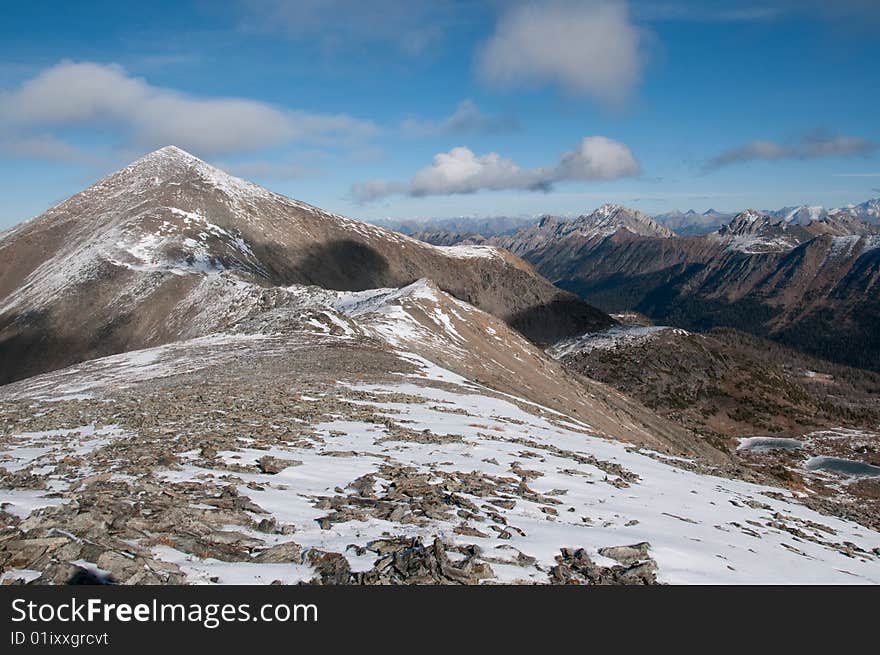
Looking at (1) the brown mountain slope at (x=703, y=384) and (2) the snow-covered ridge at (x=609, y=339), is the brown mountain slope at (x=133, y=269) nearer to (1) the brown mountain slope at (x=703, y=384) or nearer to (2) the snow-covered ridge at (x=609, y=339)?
(2) the snow-covered ridge at (x=609, y=339)

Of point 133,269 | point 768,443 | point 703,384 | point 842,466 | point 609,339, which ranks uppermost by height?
point 133,269

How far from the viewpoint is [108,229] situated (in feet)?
502

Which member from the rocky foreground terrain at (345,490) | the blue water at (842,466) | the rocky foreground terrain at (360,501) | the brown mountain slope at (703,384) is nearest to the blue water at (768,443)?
the brown mountain slope at (703,384)

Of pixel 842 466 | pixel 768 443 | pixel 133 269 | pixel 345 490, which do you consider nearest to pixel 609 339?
pixel 768 443

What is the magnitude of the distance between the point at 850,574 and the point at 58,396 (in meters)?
37.0

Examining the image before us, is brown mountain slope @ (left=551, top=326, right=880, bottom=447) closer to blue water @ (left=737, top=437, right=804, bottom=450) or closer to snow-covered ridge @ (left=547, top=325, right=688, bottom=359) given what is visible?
snow-covered ridge @ (left=547, top=325, right=688, bottom=359)

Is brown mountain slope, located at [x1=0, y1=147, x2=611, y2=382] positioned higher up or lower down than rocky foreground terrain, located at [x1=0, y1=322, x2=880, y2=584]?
higher up

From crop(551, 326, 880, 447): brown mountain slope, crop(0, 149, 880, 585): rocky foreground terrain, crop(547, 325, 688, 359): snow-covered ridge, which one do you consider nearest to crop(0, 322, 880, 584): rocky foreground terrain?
crop(0, 149, 880, 585): rocky foreground terrain

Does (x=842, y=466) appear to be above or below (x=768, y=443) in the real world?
below

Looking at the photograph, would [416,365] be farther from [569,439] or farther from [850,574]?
[850,574]

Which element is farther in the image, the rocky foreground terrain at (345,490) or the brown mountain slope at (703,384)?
the brown mountain slope at (703,384)

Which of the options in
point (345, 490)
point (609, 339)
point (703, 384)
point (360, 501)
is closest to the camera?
point (360, 501)

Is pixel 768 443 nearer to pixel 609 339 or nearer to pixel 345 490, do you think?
pixel 609 339

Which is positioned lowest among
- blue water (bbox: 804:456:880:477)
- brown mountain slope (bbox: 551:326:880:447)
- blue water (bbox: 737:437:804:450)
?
blue water (bbox: 804:456:880:477)
